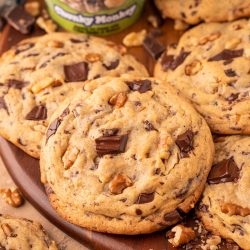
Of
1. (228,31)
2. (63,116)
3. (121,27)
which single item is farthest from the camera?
(121,27)

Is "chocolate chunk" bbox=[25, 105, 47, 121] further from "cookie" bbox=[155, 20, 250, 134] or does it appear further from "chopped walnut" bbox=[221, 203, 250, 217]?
"chopped walnut" bbox=[221, 203, 250, 217]

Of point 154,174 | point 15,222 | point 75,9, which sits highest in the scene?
point 75,9

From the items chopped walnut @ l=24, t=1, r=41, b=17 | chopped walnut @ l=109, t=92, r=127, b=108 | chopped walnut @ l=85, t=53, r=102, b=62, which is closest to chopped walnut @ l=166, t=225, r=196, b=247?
chopped walnut @ l=109, t=92, r=127, b=108

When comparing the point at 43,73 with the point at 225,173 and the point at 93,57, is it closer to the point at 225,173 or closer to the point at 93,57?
the point at 93,57

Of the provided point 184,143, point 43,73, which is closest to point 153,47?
point 43,73

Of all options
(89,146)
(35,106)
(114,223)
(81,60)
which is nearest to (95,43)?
(81,60)

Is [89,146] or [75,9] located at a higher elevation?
[75,9]

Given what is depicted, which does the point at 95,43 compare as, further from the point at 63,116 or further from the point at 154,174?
the point at 154,174

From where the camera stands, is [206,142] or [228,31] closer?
[206,142]
